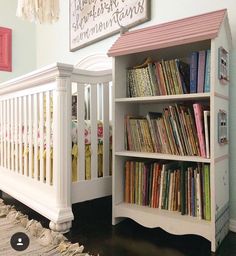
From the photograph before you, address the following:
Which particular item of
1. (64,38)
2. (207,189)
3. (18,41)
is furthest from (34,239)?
(18,41)

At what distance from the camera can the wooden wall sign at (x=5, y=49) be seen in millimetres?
2992

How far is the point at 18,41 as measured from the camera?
3107mm

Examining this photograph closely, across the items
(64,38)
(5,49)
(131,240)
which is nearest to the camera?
(131,240)

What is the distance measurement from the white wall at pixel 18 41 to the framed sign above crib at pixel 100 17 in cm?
92

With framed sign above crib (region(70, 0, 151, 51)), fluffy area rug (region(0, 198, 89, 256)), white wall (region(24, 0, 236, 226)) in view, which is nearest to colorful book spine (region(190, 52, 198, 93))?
white wall (region(24, 0, 236, 226))

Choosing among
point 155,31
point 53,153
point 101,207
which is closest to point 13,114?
point 53,153

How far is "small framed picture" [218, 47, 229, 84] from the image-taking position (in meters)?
1.14

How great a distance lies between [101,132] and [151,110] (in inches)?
13.5

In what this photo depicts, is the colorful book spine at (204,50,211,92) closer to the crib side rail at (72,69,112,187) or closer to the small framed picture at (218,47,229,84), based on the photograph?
the small framed picture at (218,47,229,84)

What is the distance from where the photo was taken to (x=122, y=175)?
1.46m

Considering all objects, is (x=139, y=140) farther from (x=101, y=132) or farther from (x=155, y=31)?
(x=155, y=31)

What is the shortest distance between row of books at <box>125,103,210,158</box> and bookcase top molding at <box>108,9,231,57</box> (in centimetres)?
28

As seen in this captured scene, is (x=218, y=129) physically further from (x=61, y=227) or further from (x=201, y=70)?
(x=61, y=227)

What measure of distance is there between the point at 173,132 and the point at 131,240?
524mm
